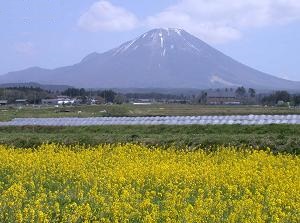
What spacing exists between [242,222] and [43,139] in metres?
12.8

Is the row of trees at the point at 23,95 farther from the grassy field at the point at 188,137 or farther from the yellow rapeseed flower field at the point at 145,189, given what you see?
the yellow rapeseed flower field at the point at 145,189

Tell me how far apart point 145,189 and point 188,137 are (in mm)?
8154

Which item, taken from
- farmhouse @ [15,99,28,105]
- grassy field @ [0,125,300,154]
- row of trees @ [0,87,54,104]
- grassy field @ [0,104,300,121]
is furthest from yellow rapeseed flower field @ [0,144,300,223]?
row of trees @ [0,87,54,104]


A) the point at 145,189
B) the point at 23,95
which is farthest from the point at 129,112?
the point at 23,95

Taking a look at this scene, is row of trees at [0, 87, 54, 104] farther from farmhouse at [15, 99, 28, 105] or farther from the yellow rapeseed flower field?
the yellow rapeseed flower field

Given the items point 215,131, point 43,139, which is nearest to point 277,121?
point 215,131

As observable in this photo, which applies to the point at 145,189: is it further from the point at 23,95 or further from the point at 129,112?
the point at 23,95

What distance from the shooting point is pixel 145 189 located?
26.6 ft

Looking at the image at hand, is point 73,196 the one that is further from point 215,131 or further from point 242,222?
point 215,131

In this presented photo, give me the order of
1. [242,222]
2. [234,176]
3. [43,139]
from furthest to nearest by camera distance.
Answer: [43,139]
[234,176]
[242,222]

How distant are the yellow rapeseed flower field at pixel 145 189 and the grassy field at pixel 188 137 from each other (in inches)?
92.3

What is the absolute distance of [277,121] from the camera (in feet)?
73.6

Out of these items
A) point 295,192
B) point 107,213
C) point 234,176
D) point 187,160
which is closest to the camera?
point 107,213

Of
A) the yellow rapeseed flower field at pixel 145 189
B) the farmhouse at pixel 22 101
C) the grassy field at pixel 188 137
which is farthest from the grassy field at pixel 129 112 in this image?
the farmhouse at pixel 22 101
